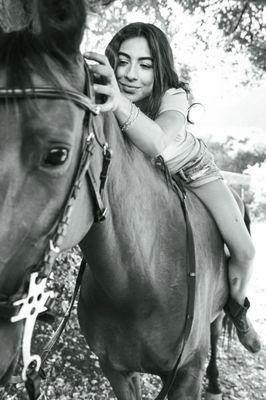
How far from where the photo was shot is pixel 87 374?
171 inches

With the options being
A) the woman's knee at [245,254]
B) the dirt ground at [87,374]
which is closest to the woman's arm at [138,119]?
the woman's knee at [245,254]

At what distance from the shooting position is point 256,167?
20.2 m

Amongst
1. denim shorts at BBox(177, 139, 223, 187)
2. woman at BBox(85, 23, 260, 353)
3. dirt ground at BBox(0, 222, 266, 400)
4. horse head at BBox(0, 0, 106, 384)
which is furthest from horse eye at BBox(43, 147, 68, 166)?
dirt ground at BBox(0, 222, 266, 400)

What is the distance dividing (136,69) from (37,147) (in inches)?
55.0

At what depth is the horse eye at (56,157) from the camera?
130cm

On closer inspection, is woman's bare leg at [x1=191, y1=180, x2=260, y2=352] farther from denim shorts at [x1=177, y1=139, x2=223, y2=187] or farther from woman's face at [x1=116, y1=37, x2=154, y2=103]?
woman's face at [x1=116, y1=37, x2=154, y2=103]

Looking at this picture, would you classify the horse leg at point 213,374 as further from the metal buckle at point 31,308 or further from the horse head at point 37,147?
the horse head at point 37,147

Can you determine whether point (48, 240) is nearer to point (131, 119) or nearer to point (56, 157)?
point (56, 157)

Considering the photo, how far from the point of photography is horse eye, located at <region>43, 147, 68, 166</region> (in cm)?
130

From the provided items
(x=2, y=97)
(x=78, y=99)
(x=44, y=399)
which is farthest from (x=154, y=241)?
(x=44, y=399)

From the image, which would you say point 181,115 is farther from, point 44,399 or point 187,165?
point 44,399

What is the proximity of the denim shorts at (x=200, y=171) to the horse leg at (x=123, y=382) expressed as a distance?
1.31 metres

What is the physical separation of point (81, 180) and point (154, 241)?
86 cm

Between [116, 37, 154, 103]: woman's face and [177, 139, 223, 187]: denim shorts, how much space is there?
1.78 feet
